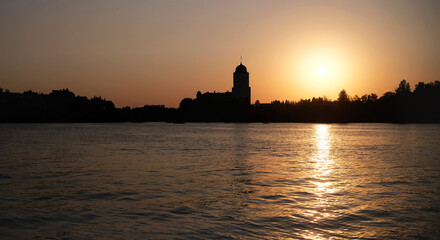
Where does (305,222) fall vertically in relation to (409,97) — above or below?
below

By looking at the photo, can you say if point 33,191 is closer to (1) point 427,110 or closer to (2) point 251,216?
(2) point 251,216

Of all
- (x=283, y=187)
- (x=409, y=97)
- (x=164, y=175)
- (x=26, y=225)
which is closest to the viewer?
(x=26, y=225)

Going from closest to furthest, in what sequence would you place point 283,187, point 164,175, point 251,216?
point 251,216 → point 283,187 → point 164,175

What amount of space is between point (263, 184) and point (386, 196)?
6.94 meters

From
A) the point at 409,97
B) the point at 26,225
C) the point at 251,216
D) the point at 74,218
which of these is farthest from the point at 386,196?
the point at 409,97

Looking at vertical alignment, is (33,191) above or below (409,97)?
below

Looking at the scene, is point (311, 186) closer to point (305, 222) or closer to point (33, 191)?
point (305, 222)

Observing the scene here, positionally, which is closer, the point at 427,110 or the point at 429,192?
the point at 429,192

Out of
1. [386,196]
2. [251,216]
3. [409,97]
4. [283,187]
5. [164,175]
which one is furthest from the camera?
[409,97]

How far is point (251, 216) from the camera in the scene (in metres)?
15.8

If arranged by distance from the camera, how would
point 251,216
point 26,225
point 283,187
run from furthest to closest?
point 283,187 → point 251,216 → point 26,225

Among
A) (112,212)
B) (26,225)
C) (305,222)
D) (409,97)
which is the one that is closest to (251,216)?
(305,222)

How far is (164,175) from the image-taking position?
91.7 feet

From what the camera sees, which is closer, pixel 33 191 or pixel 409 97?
pixel 33 191
